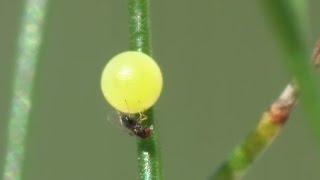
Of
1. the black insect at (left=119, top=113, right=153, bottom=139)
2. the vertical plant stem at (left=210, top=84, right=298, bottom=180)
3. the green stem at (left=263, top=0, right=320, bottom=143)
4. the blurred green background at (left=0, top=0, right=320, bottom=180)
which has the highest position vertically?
the blurred green background at (left=0, top=0, right=320, bottom=180)

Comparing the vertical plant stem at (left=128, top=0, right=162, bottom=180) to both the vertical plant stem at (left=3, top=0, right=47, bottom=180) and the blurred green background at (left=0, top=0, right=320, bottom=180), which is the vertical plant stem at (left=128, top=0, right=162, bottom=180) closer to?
the vertical plant stem at (left=3, top=0, right=47, bottom=180)

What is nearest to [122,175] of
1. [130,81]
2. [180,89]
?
Result: [180,89]

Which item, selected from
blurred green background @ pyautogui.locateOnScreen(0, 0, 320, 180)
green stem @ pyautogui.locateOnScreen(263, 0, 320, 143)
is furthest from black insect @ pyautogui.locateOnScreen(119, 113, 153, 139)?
blurred green background @ pyautogui.locateOnScreen(0, 0, 320, 180)

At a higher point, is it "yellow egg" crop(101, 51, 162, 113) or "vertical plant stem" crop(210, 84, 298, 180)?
"yellow egg" crop(101, 51, 162, 113)

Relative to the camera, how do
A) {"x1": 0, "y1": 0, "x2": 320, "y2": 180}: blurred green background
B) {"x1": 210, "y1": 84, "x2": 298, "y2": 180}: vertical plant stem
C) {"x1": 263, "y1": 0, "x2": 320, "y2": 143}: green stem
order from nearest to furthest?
{"x1": 263, "y1": 0, "x2": 320, "y2": 143}: green stem
{"x1": 210, "y1": 84, "x2": 298, "y2": 180}: vertical plant stem
{"x1": 0, "y1": 0, "x2": 320, "y2": 180}: blurred green background

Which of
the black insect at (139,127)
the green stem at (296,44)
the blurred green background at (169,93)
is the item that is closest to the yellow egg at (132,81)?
the black insect at (139,127)

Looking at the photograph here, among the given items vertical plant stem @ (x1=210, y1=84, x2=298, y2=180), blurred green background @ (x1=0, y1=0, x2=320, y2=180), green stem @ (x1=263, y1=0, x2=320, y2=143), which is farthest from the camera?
blurred green background @ (x1=0, y1=0, x2=320, y2=180)

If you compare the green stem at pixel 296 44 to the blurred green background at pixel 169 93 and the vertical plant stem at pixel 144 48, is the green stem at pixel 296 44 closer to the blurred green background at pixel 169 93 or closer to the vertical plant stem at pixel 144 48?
the vertical plant stem at pixel 144 48

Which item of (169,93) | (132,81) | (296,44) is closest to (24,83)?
(132,81)
